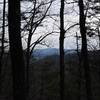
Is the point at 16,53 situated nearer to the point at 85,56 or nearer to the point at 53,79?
the point at 85,56

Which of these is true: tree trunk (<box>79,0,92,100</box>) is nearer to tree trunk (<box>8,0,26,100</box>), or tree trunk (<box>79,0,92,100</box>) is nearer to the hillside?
tree trunk (<box>8,0,26,100</box>)

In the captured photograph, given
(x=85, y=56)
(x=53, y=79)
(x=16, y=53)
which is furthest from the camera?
(x=53, y=79)

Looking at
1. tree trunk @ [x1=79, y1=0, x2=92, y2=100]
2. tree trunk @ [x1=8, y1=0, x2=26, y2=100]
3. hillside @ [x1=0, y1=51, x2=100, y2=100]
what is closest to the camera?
tree trunk @ [x1=8, y1=0, x2=26, y2=100]

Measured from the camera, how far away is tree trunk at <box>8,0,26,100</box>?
8.23m

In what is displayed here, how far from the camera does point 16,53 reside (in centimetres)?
840

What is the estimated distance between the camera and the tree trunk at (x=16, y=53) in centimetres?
823

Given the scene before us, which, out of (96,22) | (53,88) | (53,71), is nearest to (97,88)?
(53,88)

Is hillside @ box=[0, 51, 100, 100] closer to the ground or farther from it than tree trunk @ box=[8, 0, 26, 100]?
closer to the ground

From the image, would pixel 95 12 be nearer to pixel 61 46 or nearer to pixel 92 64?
pixel 61 46

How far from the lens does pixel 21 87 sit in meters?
8.23

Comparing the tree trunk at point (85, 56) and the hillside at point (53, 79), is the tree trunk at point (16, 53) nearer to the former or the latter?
the tree trunk at point (85, 56)

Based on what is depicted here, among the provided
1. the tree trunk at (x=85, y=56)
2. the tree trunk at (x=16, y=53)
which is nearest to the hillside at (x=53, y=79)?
the tree trunk at (x=85, y=56)

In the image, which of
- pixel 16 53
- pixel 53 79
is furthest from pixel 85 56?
pixel 53 79

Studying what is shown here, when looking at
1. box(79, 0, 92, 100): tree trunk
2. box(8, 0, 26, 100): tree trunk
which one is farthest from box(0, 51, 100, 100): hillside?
box(8, 0, 26, 100): tree trunk
